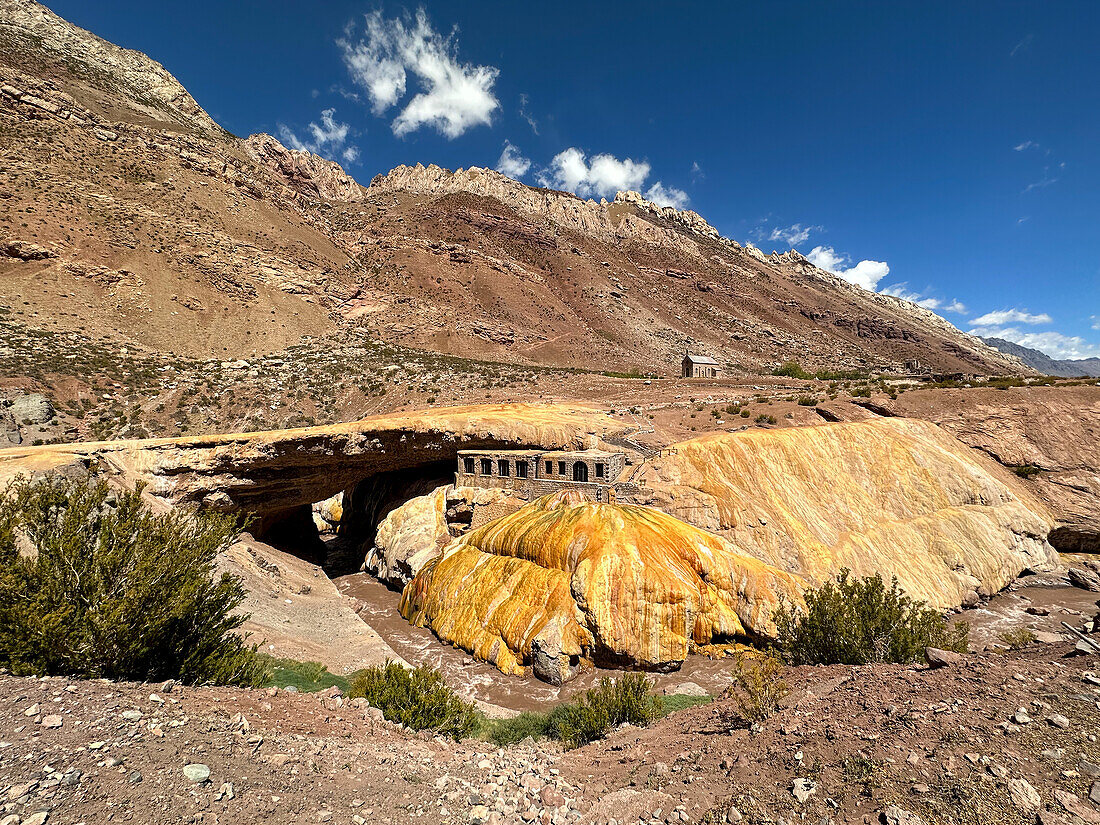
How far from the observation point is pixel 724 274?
387 ft

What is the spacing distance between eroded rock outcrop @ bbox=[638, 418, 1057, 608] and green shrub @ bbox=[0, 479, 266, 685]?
18.0 m

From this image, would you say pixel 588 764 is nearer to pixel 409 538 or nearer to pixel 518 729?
pixel 518 729

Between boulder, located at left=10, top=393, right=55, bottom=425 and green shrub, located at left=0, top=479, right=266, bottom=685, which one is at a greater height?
boulder, located at left=10, top=393, right=55, bottom=425

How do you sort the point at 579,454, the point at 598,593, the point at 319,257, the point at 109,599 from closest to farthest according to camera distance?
the point at 109,599
the point at 598,593
the point at 579,454
the point at 319,257

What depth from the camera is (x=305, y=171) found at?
102 metres

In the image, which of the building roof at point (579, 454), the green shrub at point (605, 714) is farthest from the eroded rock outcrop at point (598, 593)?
the green shrub at point (605, 714)

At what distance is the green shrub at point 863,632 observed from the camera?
9.80m

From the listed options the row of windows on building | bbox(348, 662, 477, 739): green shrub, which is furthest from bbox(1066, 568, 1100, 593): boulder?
bbox(348, 662, 477, 739): green shrub

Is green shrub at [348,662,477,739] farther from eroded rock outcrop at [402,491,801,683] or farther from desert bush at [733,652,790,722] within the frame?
desert bush at [733,652,790,722]

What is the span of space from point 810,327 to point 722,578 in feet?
366

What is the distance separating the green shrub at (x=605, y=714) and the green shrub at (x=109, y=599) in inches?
294

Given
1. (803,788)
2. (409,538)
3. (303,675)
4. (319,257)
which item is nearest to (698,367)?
(409,538)

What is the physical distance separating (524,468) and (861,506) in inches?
746

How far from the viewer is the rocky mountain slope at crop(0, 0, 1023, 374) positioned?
49750 mm
